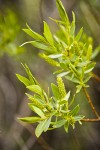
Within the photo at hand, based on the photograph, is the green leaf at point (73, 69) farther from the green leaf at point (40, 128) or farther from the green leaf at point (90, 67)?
the green leaf at point (40, 128)

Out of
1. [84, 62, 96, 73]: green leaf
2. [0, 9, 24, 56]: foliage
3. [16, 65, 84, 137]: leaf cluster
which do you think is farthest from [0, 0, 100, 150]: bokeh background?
[16, 65, 84, 137]: leaf cluster

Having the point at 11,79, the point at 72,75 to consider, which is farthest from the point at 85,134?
the point at 72,75

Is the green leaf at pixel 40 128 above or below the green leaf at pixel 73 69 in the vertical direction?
below

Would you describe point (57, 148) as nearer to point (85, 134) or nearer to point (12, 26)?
point (85, 134)

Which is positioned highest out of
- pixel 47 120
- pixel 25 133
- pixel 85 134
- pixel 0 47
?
pixel 0 47

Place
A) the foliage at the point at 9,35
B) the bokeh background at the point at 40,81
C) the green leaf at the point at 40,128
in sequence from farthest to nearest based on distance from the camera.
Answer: the bokeh background at the point at 40,81, the foliage at the point at 9,35, the green leaf at the point at 40,128

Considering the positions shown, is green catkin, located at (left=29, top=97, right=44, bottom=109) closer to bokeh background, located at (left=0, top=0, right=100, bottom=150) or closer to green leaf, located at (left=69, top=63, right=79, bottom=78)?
green leaf, located at (left=69, top=63, right=79, bottom=78)

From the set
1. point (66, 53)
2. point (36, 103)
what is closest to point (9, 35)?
point (66, 53)

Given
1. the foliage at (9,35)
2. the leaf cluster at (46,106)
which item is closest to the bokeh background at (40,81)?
the foliage at (9,35)
